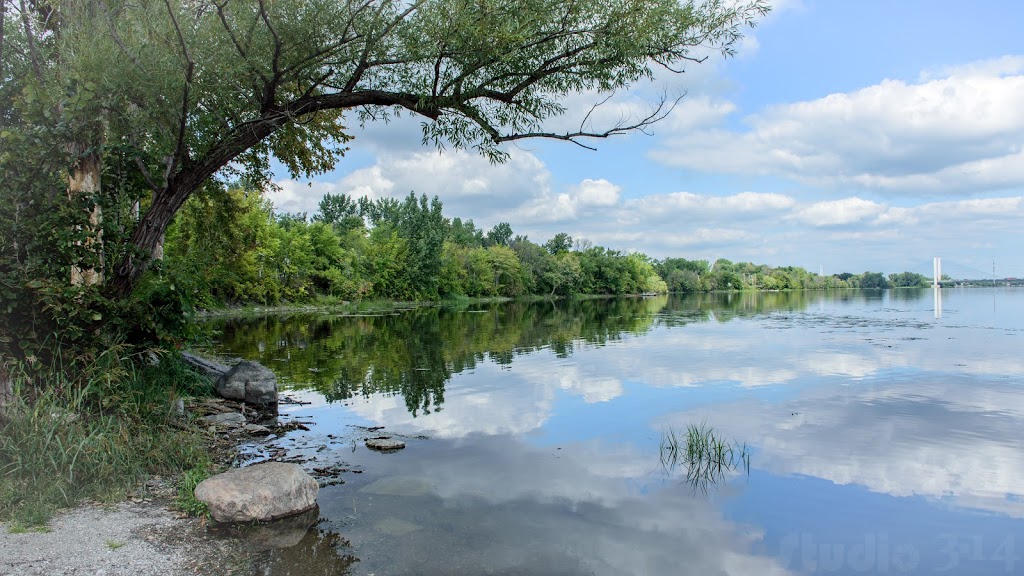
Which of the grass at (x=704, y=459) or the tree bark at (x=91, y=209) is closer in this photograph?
the tree bark at (x=91, y=209)

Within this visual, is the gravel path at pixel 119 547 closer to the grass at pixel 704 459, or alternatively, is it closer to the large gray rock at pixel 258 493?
the large gray rock at pixel 258 493

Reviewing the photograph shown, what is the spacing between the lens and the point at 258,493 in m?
7.52

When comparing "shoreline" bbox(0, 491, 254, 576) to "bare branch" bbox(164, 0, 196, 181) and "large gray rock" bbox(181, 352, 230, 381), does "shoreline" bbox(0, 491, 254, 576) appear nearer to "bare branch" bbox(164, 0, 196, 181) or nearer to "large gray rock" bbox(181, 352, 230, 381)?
"bare branch" bbox(164, 0, 196, 181)

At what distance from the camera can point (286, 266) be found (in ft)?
211

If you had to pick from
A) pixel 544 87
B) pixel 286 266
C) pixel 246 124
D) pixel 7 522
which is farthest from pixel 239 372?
pixel 286 266

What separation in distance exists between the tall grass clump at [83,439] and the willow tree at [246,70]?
1.50 metres

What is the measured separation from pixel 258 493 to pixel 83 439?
7.96ft

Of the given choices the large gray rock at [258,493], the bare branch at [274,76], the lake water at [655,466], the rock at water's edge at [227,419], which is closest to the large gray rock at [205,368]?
the lake water at [655,466]

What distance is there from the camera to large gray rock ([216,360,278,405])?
14.9m

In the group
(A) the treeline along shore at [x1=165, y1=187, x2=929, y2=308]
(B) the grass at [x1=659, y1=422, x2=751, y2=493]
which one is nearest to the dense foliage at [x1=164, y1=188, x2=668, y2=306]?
(A) the treeline along shore at [x1=165, y1=187, x2=929, y2=308]

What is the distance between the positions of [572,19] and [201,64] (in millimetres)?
5822

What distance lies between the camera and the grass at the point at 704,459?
10.5 m

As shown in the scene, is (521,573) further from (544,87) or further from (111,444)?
(544,87)

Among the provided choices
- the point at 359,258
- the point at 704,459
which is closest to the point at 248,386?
the point at 704,459
